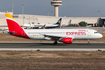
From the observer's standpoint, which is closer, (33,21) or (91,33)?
(91,33)

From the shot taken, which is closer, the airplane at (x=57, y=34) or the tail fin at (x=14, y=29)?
the airplane at (x=57, y=34)

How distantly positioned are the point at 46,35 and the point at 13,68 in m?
20.7

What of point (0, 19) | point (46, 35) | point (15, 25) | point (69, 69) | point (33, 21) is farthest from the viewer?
point (33, 21)

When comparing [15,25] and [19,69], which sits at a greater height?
[15,25]

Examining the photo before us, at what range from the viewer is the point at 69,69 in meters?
15.3

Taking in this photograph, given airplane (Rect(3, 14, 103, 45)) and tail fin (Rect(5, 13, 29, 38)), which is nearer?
airplane (Rect(3, 14, 103, 45))

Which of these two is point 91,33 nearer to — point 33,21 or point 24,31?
point 24,31

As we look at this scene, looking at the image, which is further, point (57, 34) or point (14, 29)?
point (14, 29)

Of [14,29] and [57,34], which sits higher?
[14,29]

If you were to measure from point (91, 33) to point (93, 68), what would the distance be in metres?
22.7

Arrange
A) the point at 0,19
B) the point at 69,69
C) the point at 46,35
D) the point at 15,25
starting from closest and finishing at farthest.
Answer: the point at 69,69 < the point at 46,35 < the point at 15,25 < the point at 0,19

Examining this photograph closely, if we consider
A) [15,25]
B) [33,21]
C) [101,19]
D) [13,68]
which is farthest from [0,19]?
[13,68]

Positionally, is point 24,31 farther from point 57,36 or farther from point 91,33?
point 91,33

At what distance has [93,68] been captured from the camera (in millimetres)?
15688
